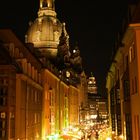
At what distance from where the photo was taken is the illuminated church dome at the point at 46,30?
140 metres

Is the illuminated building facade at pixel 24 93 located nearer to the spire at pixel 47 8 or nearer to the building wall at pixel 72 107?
the building wall at pixel 72 107

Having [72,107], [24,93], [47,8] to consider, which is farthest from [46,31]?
[24,93]

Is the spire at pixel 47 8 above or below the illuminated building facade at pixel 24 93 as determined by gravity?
above

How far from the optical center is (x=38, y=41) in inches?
5723

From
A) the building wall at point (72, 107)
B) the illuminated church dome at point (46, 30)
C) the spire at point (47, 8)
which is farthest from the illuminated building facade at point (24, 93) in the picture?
the spire at point (47, 8)

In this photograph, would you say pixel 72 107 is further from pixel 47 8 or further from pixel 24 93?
pixel 24 93

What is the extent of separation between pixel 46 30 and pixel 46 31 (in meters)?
0.58

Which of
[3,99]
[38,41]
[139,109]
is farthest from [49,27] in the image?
[139,109]

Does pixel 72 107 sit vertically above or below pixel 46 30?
below

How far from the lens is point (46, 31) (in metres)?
148

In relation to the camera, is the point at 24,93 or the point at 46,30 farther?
the point at 46,30

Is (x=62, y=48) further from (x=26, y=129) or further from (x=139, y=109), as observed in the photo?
(x=139, y=109)

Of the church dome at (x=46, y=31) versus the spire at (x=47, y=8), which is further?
the spire at (x=47, y=8)

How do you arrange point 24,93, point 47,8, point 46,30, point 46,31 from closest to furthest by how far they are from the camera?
1. point 24,93
2. point 46,31
3. point 46,30
4. point 47,8
